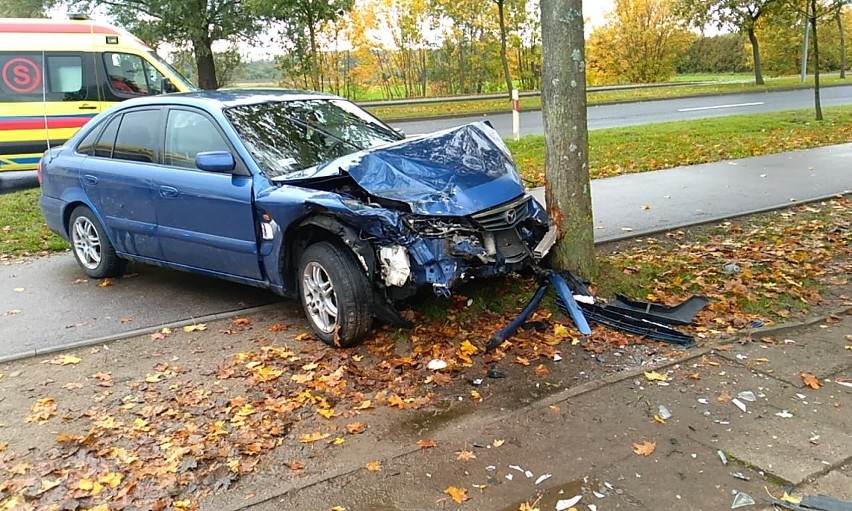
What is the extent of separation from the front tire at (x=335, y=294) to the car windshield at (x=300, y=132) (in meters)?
0.74

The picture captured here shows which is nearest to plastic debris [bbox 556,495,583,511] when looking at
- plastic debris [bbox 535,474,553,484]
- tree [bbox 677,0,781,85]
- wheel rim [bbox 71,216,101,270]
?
plastic debris [bbox 535,474,553,484]

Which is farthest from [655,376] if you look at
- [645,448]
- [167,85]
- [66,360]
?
[167,85]

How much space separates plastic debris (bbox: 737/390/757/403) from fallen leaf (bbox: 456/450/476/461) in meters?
1.66

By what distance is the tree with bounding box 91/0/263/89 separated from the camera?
2153 centimetres

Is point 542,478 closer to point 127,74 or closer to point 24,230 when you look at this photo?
point 24,230

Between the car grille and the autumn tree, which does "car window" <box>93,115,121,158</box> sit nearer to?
the car grille

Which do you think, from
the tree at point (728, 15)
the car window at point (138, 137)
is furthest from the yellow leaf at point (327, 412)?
the tree at point (728, 15)

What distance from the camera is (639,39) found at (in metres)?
41.6

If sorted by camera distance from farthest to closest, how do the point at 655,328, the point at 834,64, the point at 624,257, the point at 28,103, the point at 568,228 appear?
the point at 834,64 < the point at 28,103 < the point at 624,257 < the point at 568,228 < the point at 655,328

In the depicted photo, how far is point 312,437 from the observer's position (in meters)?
3.92

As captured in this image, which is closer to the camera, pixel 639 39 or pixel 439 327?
pixel 439 327

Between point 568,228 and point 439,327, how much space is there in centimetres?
130

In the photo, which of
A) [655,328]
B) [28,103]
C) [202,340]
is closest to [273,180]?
[202,340]

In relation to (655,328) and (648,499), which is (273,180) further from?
(648,499)
